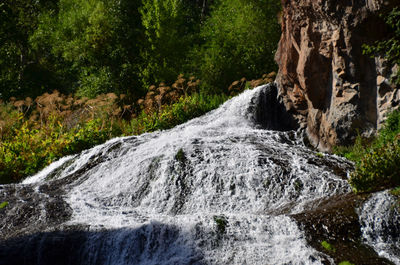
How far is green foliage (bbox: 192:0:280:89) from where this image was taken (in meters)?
15.4

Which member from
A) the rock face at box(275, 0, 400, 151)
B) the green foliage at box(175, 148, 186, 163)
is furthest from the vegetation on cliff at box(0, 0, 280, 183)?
the green foliage at box(175, 148, 186, 163)

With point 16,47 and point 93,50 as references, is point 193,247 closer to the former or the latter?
point 93,50

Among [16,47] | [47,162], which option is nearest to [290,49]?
[47,162]

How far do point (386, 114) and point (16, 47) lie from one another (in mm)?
17581

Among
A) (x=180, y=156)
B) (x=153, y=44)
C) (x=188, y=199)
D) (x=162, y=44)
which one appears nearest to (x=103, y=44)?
(x=153, y=44)

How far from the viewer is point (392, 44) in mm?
7500

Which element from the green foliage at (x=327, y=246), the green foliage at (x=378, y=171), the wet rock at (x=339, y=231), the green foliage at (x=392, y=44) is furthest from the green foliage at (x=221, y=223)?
the green foliage at (x=392, y=44)

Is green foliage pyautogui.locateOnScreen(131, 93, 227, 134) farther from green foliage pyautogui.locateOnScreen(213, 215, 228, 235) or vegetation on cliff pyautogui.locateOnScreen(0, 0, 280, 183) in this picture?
green foliage pyautogui.locateOnScreen(213, 215, 228, 235)

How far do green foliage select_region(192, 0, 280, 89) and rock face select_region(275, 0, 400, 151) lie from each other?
475 centimetres

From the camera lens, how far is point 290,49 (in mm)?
10961

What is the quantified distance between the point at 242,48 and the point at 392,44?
886 centimetres

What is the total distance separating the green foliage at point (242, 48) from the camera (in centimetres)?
→ 1541

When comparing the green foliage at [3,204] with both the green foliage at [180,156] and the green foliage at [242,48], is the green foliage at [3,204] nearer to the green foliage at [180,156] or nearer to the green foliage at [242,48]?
the green foliage at [180,156]

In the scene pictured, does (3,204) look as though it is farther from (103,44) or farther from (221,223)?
(103,44)
